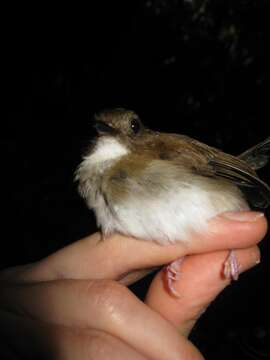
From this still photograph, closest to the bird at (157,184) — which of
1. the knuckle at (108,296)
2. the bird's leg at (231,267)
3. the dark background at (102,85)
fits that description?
the bird's leg at (231,267)

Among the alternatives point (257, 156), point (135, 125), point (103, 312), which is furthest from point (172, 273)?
point (257, 156)

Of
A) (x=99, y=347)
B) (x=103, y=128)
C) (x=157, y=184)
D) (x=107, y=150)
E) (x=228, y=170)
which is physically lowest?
(x=99, y=347)

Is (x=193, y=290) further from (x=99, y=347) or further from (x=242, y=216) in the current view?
(x=99, y=347)

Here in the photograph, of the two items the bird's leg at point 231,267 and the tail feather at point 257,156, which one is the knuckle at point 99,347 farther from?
the tail feather at point 257,156

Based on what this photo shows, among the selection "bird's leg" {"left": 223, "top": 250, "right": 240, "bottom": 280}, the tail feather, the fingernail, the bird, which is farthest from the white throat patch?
the tail feather

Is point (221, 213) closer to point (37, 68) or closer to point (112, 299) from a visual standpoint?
point (112, 299)

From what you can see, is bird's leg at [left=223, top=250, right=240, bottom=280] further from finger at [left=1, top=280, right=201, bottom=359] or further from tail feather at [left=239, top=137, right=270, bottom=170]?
tail feather at [left=239, top=137, right=270, bottom=170]

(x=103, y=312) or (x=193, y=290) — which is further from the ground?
(x=103, y=312)

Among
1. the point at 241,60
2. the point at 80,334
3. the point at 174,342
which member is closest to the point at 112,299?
the point at 80,334
